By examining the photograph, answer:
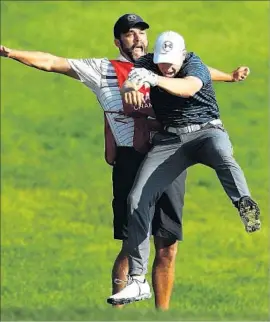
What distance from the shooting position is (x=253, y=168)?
3284 centimetres

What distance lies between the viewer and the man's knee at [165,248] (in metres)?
15.6

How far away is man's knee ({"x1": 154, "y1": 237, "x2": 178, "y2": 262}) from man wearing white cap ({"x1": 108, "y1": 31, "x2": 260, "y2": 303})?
113 cm

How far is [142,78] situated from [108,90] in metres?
1.85

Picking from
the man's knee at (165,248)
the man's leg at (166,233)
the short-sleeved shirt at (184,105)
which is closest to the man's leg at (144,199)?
the short-sleeved shirt at (184,105)

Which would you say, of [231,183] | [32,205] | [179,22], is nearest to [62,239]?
[32,205]

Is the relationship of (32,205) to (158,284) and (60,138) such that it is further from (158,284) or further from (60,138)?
(158,284)

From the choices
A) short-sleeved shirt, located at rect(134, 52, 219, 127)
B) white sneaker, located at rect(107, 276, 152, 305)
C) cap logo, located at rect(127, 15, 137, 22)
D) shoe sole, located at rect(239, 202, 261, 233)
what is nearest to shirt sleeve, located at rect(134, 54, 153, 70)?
short-sleeved shirt, located at rect(134, 52, 219, 127)

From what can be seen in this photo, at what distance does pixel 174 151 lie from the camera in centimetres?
1438

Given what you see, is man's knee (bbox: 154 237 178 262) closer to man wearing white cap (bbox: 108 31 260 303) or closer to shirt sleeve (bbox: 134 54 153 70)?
man wearing white cap (bbox: 108 31 260 303)

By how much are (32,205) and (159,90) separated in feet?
55.9

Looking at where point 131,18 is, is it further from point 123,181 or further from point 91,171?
point 91,171

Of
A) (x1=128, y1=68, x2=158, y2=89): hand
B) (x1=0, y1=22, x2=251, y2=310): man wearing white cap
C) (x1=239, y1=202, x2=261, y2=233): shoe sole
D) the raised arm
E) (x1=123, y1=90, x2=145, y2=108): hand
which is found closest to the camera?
(x1=123, y1=90, x2=145, y2=108): hand

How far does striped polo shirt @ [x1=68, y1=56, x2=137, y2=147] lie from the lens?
595 inches

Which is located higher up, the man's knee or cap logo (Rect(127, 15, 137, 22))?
cap logo (Rect(127, 15, 137, 22))
